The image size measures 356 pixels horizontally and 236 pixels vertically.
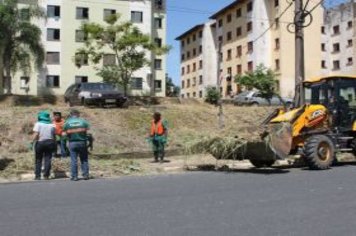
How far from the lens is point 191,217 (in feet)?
30.9

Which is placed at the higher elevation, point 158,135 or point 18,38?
point 18,38

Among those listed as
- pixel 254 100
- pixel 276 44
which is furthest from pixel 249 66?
pixel 254 100

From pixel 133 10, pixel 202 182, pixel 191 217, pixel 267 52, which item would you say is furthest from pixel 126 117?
pixel 267 52

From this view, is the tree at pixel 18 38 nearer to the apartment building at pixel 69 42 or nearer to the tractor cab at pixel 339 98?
the apartment building at pixel 69 42

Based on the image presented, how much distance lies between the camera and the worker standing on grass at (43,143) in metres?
15.9

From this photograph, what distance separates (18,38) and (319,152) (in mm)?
38658

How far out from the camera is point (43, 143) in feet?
52.1

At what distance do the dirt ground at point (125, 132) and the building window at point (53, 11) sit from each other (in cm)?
3872

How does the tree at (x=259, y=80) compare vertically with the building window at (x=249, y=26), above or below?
below

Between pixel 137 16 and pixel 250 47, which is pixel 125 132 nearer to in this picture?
pixel 137 16

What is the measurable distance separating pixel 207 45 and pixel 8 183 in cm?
7982

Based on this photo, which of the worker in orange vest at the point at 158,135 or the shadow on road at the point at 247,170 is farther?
the worker in orange vest at the point at 158,135

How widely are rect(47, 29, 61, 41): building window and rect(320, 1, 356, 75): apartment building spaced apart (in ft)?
108

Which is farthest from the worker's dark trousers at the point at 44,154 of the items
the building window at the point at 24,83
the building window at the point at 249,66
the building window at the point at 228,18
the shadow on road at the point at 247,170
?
the building window at the point at 228,18
